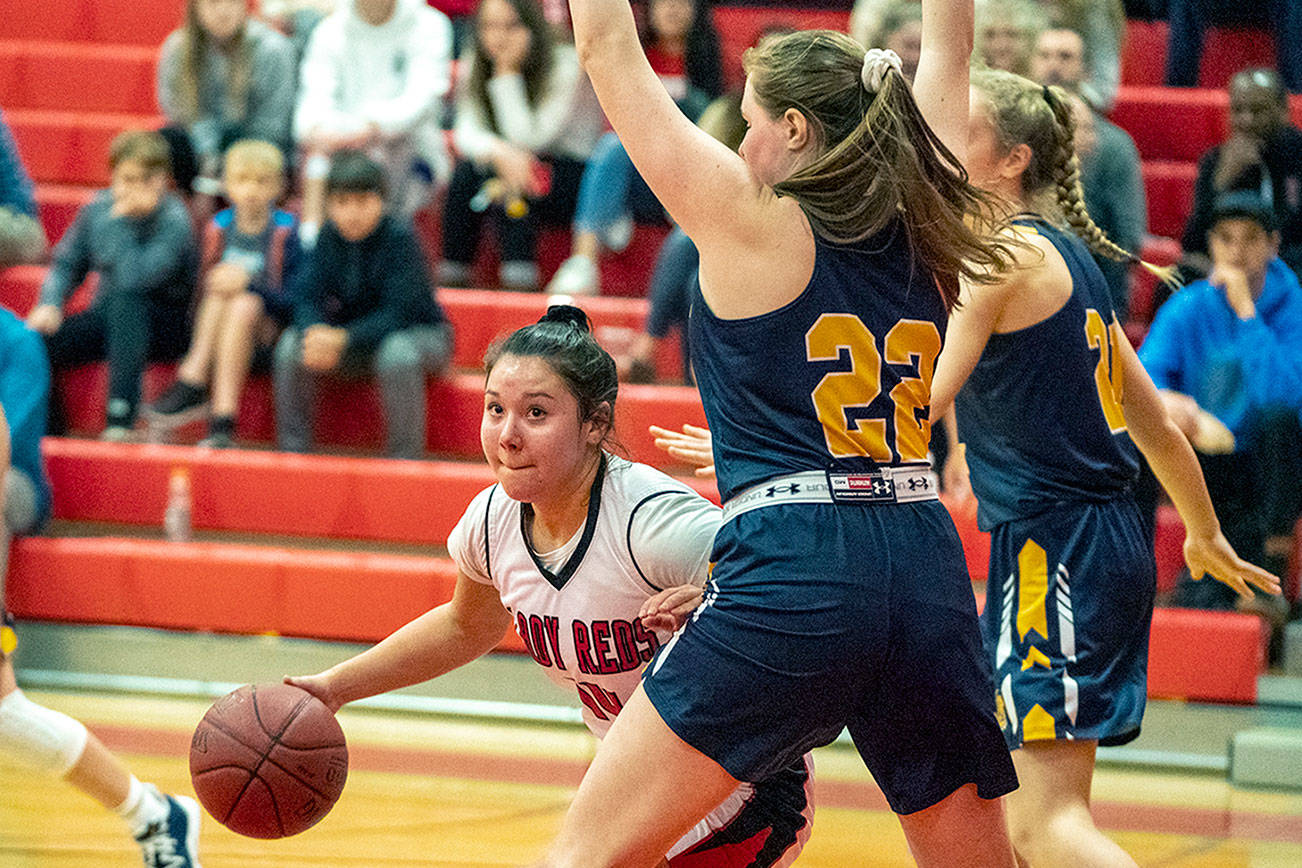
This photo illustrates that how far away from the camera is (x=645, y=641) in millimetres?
2742

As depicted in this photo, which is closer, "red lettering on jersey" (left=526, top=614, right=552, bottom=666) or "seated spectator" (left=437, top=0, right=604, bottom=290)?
"red lettering on jersey" (left=526, top=614, right=552, bottom=666)

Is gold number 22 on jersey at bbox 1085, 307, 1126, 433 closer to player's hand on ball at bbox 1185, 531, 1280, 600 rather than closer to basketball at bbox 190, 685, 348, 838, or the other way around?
player's hand on ball at bbox 1185, 531, 1280, 600

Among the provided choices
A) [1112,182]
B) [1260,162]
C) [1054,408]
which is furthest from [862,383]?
[1260,162]

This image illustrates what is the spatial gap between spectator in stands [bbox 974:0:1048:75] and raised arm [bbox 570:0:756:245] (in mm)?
4176

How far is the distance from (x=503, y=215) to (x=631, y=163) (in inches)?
26.5

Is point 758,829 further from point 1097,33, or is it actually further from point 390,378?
point 1097,33

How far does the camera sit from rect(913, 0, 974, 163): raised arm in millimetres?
2531

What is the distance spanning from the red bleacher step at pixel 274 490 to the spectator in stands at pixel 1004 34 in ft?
6.71

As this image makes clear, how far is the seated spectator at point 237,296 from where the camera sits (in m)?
7.00

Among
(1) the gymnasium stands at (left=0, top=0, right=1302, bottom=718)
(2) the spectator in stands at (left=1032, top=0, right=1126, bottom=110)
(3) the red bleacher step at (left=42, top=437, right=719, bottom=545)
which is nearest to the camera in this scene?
(1) the gymnasium stands at (left=0, top=0, right=1302, bottom=718)

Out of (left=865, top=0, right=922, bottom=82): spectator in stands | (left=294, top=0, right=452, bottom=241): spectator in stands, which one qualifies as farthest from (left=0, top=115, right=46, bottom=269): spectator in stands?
(left=865, top=0, right=922, bottom=82): spectator in stands

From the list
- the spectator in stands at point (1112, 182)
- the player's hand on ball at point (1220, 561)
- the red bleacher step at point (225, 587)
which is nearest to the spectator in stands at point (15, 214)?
the red bleacher step at point (225, 587)

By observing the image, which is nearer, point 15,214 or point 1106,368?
point 1106,368

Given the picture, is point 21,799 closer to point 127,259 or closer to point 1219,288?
point 127,259
